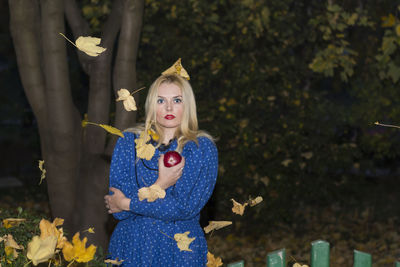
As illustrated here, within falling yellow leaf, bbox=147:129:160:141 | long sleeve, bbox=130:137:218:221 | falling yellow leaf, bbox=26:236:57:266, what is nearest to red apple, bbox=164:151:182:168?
long sleeve, bbox=130:137:218:221

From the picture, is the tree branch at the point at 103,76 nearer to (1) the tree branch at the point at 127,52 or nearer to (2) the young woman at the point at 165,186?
(1) the tree branch at the point at 127,52

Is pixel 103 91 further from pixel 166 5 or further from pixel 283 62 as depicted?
pixel 283 62

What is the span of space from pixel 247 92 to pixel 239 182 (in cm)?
114

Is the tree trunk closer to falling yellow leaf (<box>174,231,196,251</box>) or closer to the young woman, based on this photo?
the young woman

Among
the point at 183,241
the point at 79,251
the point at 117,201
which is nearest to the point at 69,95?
the point at 117,201

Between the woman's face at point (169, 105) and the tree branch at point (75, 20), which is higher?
the tree branch at point (75, 20)

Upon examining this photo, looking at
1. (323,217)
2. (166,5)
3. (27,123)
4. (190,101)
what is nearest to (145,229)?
(190,101)

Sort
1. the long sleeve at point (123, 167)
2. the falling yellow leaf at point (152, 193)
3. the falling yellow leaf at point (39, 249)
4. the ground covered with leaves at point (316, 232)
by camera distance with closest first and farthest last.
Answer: the falling yellow leaf at point (39, 249) → the falling yellow leaf at point (152, 193) → the long sleeve at point (123, 167) → the ground covered with leaves at point (316, 232)

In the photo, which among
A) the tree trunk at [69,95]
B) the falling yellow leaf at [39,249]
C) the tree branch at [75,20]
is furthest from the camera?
the tree branch at [75,20]

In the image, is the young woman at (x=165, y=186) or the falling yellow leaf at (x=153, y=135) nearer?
the young woman at (x=165, y=186)

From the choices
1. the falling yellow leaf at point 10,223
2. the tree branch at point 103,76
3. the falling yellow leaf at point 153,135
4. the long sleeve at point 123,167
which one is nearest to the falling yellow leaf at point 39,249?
the long sleeve at point 123,167

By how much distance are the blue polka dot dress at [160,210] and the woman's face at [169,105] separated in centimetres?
17

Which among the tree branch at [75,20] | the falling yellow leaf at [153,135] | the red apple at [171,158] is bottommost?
the red apple at [171,158]

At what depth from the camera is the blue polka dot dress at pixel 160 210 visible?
2830 millimetres
